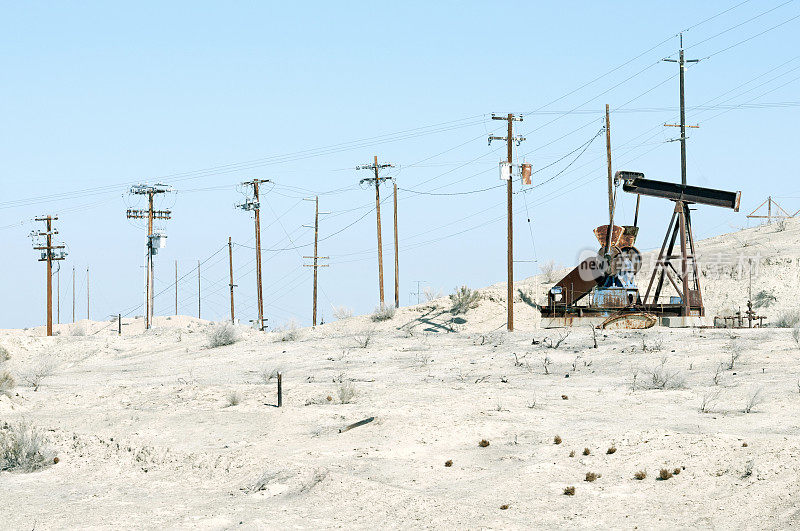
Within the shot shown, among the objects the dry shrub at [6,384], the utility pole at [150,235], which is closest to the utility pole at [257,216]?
the utility pole at [150,235]

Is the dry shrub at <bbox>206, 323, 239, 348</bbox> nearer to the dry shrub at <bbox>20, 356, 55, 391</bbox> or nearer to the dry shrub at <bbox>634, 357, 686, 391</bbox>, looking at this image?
the dry shrub at <bbox>20, 356, 55, 391</bbox>

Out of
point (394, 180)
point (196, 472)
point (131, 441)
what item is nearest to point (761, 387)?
point (196, 472)

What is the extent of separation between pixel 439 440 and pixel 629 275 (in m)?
23.2

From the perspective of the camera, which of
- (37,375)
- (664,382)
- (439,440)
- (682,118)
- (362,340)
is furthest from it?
(682,118)

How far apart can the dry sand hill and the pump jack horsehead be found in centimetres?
682

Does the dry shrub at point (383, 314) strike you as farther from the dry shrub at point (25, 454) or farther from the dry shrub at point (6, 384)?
the dry shrub at point (25, 454)

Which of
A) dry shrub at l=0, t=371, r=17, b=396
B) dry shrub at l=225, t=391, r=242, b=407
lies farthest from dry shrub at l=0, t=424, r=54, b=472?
dry shrub at l=0, t=371, r=17, b=396

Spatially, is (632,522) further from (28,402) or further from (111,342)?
(111,342)

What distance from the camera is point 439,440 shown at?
1512 centimetres

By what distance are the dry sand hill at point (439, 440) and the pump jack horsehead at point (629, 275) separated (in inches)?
269

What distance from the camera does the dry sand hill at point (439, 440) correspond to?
11.5 metres

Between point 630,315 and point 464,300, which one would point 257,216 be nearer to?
point 464,300

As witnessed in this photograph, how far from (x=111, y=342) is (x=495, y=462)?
103 feet

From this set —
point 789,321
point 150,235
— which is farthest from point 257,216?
point 789,321
